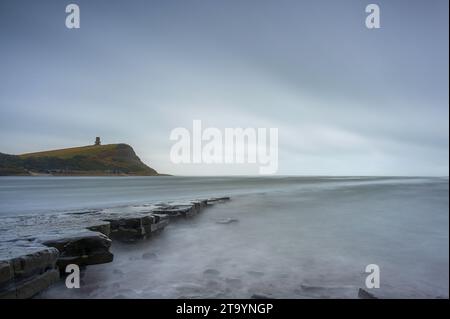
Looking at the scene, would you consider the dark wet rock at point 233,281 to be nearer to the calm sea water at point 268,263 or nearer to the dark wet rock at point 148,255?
the calm sea water at point 268,263

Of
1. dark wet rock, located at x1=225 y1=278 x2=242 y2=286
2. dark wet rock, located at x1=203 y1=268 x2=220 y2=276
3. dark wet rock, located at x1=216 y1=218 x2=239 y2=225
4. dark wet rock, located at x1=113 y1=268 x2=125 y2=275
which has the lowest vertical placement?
dark wet rock, located at x1=216 y1=218 x2=239 y2=225

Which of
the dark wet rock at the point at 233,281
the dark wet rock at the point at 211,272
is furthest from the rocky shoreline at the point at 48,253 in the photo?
the dark wet rock at the point at 233,281

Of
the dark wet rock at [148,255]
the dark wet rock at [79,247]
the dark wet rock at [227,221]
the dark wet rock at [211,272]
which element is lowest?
the dark wet rock at [227,221]

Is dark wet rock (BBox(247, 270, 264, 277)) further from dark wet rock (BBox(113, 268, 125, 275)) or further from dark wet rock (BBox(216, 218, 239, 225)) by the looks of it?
dark wet rock (BBox(216, 218, 239, 225))

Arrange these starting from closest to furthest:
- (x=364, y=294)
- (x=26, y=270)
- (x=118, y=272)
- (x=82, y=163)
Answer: (x=26, y=270), (x=364, y=294), (x=118, y=272), (x=82, y=163)

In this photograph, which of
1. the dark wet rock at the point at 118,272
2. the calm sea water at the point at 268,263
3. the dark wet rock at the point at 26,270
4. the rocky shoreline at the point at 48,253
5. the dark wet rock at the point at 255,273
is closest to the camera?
the dark wet rock at the point at 26,270

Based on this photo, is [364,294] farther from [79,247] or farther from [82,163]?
[82,163]

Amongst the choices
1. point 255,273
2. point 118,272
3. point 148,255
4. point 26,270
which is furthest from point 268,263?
point 26,270

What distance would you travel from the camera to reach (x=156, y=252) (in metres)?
9.95

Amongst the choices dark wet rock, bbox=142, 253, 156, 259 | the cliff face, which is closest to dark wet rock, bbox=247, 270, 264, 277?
dark wet rock, bbox=142, 253, 156, 259

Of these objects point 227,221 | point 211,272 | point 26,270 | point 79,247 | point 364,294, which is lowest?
point 227,221

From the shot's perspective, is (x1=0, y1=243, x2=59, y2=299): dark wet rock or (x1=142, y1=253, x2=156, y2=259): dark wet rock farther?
(x1=142, y1=253, x2=156, y2=259): dark wet rock
